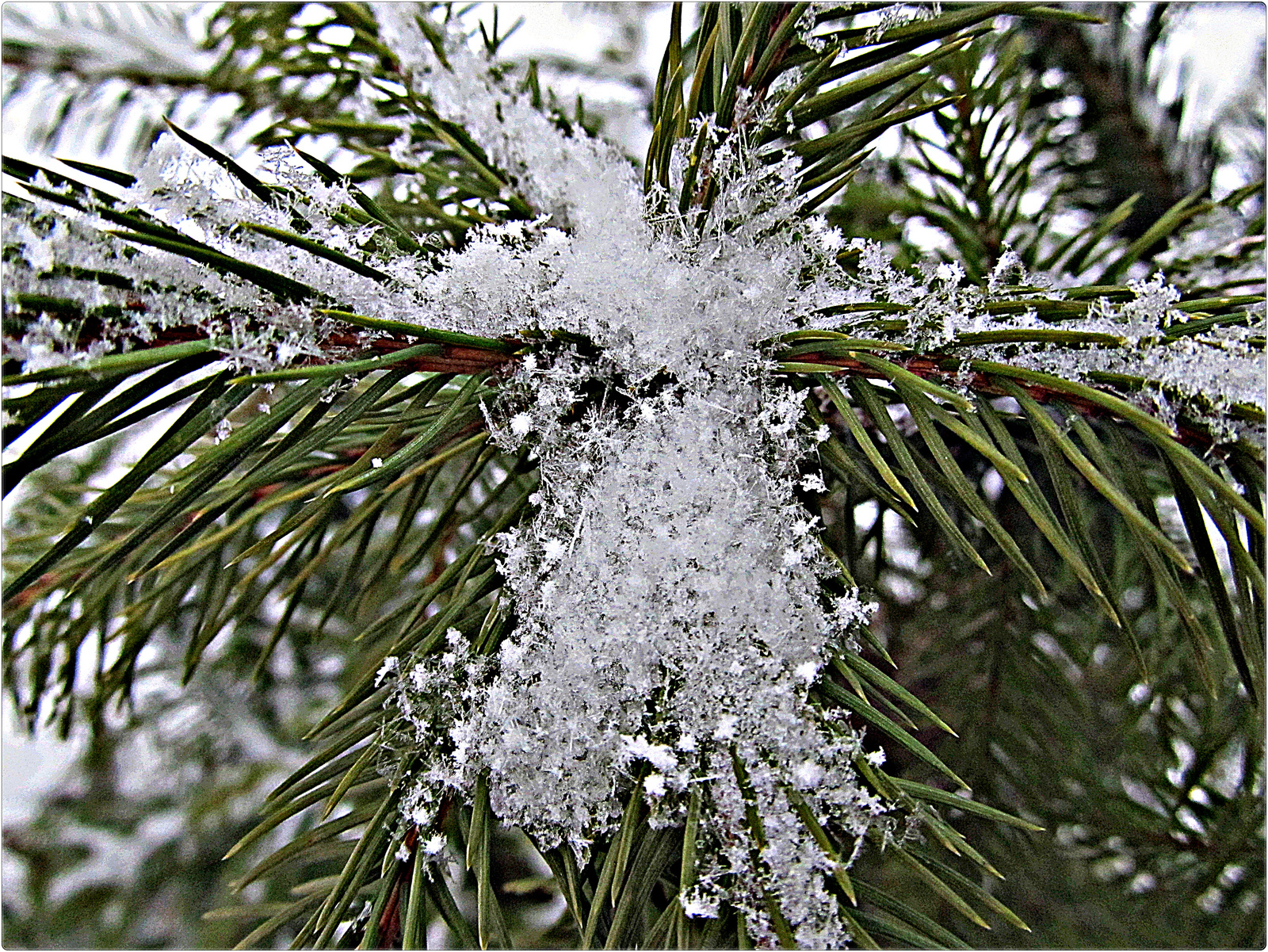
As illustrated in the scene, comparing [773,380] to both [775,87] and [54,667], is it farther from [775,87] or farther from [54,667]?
[54,667]

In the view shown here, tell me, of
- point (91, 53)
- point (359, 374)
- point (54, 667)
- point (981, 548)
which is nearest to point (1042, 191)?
point (981, 548)

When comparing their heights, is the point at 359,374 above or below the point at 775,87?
below

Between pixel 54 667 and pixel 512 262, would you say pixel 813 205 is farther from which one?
pixel 54 667

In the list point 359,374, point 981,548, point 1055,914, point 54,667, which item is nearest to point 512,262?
point 359,374

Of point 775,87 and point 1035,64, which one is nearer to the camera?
point 775,87

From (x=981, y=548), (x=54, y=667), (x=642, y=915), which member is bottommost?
(x=54, y=667)

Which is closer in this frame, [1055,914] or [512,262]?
[512,262]

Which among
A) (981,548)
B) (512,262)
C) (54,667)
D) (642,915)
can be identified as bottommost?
(54,667)

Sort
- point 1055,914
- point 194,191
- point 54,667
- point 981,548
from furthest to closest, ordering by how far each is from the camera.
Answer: point 54,667, point 1055,914, point 981,548, point 194,191

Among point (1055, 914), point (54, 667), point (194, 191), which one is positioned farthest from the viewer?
point (54, 667)
